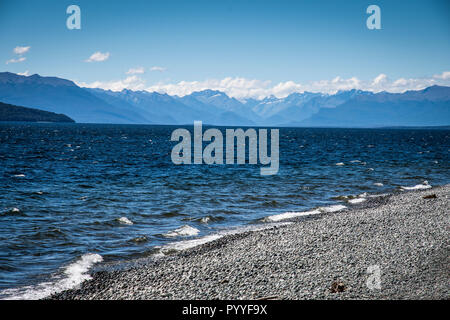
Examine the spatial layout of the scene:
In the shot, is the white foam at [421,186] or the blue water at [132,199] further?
the white foam at [421,186]

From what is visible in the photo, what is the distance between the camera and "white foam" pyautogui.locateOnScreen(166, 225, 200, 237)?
17375mm

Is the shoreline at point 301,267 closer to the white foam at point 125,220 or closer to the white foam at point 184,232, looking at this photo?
the white foam at point 184,232

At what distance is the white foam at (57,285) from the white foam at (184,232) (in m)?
4.55

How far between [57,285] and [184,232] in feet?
Answer: 23.1

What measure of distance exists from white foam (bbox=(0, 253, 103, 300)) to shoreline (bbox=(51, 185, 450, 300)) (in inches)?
19.7

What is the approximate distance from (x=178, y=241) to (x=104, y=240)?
129 inches

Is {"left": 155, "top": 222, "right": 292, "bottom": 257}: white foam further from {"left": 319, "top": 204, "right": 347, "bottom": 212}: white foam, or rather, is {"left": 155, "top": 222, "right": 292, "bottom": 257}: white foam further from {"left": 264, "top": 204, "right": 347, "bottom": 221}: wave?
{"left": 319, "top": 204, "right": 347, "bottom": 212}: white foam

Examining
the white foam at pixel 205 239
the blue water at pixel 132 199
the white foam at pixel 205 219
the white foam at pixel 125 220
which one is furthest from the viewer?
the white foam at pixel 205 219

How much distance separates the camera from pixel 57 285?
11.5 m

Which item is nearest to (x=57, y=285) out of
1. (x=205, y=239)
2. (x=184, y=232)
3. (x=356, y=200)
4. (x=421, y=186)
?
(x=205, y=239)

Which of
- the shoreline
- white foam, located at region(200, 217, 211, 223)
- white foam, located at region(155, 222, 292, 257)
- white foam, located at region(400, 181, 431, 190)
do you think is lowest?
white foam, located at region(155, 222, 292, 257)

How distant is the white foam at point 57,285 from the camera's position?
10.8 metres

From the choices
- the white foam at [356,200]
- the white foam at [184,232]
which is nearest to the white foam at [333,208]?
the white foam at [356,200]

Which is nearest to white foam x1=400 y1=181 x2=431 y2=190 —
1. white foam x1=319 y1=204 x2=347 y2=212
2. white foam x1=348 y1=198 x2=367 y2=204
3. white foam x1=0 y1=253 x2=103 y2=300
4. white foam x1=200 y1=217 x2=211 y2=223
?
white foam x1=348 y1=198 x2=367 y2=204
